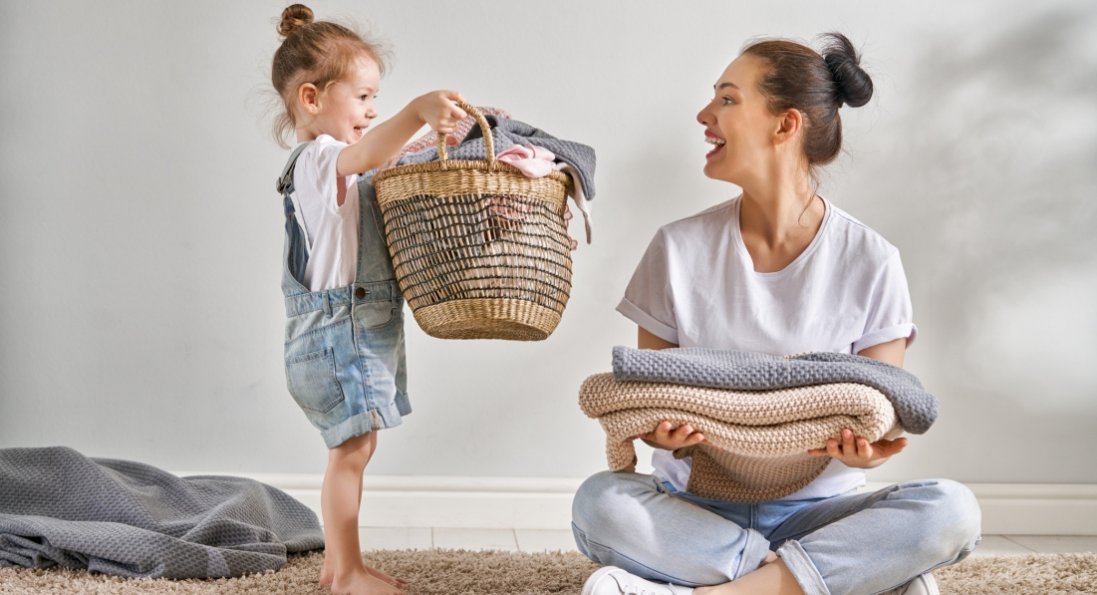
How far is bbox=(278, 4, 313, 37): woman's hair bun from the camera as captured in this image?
5.95 feet

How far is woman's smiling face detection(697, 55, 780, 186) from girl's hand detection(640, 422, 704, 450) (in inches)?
19.2

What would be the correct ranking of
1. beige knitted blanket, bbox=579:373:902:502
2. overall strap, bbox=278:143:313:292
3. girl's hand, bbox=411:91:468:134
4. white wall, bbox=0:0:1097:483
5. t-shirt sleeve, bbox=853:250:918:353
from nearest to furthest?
beige knitted blanket, bbox=579:373:902:502, girl's hand, bbox=411:91:468:134, t-shirt sleeve, bbox=853:250:918:353, overall strap, bbox=278:143:313:292, white wall, bbox=0:0:1097:483

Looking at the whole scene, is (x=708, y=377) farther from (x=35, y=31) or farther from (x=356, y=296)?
(x=35, y=31)

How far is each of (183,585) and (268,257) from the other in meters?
0.82

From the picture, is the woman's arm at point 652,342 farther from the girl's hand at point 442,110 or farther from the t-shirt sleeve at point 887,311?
the girl's hand at point 442,110

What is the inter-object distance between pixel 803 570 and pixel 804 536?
0.08 meters

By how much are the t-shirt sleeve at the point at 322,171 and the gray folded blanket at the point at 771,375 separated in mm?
538

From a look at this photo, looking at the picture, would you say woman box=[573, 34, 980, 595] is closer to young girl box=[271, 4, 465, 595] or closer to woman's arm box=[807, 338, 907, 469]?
woman's arm box=[807, 338, 907, 469]

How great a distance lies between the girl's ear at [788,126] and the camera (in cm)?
169

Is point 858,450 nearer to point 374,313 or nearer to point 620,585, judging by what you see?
point 620,585

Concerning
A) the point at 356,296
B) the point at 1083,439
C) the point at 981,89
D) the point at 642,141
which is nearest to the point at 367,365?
the point at 356,296

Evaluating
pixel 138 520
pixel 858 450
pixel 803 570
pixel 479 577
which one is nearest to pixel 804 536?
pixel 803 570

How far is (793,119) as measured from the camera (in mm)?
1696

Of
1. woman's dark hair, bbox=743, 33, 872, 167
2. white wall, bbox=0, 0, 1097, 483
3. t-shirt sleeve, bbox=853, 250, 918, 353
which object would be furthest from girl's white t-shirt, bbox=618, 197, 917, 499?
white wall, bbox=0, 0, 1097, 483
